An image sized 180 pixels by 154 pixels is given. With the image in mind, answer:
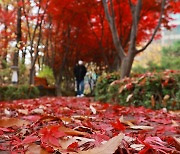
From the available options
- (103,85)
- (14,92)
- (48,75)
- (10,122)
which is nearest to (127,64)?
(103,85)

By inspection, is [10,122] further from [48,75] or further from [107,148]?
[48,75]

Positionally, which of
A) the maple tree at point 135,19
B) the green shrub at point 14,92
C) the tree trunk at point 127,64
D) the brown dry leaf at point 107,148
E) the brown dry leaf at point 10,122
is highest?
the maple tree at point 135,19

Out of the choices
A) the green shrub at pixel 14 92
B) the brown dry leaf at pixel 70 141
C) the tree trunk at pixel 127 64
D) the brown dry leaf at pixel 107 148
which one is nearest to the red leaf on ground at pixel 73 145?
the brown dry leaf at pixel 70 141

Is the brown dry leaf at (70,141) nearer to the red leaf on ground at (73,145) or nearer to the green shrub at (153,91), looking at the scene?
the red leaf on ground at (73,145)

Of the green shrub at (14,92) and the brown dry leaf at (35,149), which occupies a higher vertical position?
the brown dry leaf at (35,149)

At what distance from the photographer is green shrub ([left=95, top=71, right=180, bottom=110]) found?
544 centimetres

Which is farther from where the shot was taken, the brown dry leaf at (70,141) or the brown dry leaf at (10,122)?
the brown dry leaf at (10,122)

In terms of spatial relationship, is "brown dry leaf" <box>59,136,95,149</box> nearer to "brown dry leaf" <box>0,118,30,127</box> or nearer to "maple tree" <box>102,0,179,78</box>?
"brown dry leaf" <box>0,118,30,127</box>

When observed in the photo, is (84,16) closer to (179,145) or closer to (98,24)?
(98,24)

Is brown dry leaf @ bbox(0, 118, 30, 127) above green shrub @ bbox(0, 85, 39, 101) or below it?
above

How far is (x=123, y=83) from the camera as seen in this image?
684cm

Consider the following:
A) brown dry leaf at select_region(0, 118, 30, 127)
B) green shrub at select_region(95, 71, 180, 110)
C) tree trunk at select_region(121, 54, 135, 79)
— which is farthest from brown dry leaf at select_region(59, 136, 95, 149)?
tree trunk at select_region(121, 54, 135, 79)

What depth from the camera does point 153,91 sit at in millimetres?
5898

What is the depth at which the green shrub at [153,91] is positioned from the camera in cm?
544
